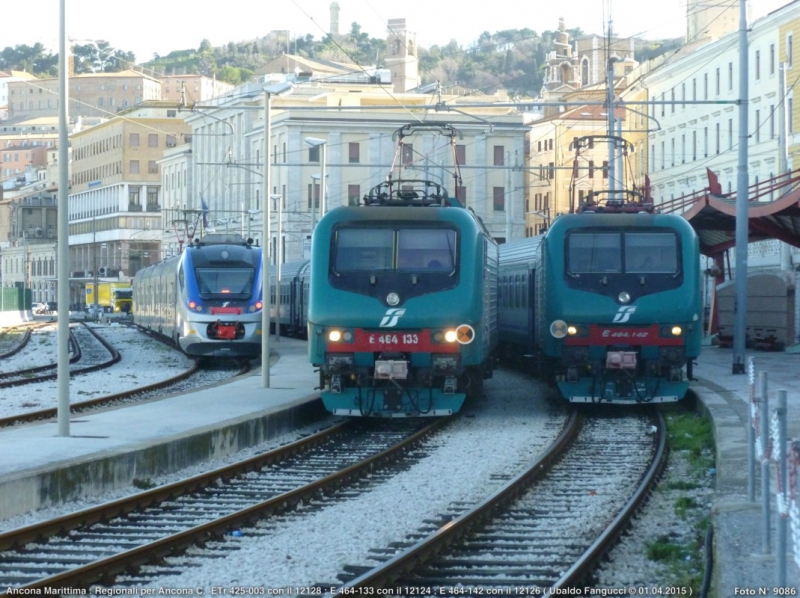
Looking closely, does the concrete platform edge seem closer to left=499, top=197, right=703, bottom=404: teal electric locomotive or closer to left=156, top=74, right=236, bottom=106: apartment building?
left=499, top=197, right=703, bottom=404: teal electric locomotive

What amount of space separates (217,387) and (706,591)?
15626 mm

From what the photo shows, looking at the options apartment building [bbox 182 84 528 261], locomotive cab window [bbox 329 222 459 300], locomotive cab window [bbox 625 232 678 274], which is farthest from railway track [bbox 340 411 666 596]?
apartment building [bbox 182 84 528 261]

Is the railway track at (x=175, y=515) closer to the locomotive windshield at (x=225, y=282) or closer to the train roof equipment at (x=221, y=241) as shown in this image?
the locomotive windshield at (x=225, y=282)

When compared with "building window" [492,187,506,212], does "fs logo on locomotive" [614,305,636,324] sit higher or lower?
lower

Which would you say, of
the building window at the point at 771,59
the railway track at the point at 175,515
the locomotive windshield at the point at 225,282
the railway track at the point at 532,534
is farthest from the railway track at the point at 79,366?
the building window at the point at 771,59

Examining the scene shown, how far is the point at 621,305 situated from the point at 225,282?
13616 mm

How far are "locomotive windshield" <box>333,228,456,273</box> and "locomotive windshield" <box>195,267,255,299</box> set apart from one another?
518 inches

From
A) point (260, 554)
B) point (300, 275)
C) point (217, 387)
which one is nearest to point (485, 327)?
point (217, 387)

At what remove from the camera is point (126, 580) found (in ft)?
30.3

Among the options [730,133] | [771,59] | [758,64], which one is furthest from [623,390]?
[730,133]

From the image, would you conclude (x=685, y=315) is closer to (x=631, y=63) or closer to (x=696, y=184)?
(x=696, y=184)

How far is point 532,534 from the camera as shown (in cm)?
1117

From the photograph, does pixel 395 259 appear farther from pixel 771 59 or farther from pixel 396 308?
pixel 771 59

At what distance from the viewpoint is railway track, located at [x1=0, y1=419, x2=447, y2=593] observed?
948cm
